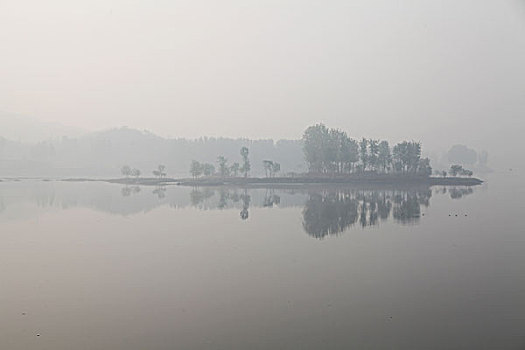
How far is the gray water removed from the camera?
9.01m

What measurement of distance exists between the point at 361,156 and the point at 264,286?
6551 centimetres

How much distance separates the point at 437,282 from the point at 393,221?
12.9 metres

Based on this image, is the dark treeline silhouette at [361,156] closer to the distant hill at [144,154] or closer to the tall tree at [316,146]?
the tall tree at [316,146]

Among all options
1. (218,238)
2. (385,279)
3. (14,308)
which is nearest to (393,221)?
(218,238)

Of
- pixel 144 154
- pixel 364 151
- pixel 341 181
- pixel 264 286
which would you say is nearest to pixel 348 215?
pixel 264 286

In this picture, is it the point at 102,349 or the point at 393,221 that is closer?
the point at 102,349

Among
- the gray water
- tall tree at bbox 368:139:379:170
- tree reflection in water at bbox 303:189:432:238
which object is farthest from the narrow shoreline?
the gray water

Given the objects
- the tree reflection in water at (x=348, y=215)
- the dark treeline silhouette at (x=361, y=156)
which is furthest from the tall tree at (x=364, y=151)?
the tree reflection in water at (x=348, y=215)

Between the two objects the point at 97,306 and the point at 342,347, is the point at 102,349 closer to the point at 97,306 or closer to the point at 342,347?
the point at 97,306

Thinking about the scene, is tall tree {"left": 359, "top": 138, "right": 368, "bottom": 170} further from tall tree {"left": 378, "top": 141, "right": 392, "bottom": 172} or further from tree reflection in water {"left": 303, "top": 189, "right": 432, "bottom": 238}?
tree reflection in water {"left": 303, "top": 189, "right": 432, "bottom": 238}

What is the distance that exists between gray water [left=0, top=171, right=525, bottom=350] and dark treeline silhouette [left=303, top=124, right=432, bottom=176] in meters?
49.6

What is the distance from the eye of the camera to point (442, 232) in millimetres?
21438

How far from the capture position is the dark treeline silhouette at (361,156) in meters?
73.8

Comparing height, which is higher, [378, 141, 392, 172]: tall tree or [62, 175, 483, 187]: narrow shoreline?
[378, 141, 392, 172]: tall tree
